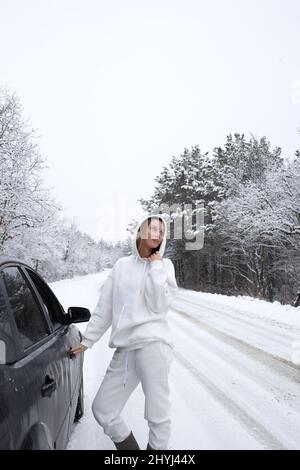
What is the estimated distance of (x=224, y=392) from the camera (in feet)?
16.1

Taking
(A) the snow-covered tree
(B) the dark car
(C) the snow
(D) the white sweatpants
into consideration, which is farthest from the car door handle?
(A) the snow-covered tree

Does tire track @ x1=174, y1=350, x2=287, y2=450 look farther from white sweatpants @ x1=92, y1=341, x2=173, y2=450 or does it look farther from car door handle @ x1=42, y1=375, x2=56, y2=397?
car door handle @ x1=42, y1=375, x2=56, y2=397

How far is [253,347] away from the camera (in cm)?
753

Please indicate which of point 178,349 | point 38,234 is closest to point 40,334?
point 178,349

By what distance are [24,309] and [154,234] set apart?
1.00 m

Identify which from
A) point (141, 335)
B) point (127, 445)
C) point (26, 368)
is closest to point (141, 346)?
point (141, 335)


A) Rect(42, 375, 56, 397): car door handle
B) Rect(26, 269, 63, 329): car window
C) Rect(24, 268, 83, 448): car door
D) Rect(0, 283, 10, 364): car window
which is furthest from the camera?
Rect(26, 269, 63, 329): car window

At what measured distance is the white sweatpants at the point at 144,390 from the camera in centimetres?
262

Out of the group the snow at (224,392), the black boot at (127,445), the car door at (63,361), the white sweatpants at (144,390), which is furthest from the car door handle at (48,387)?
the snow at (224,392)

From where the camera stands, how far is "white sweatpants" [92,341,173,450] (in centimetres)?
262

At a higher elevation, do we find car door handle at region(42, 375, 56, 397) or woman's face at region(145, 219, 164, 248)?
woman's face at region(145, 219, 164, 248)

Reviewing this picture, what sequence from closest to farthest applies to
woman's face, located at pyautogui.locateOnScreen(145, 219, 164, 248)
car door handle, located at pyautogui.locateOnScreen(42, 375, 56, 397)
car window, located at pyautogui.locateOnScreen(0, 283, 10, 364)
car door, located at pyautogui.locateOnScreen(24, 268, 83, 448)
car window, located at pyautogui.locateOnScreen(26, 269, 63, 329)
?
car window, located at pyautogui.locateOnScreen(0, 283, 10, 364), car door handle, located at pyautogui.locateOnScreen(42, 375, 56, 397), car door, located at pyautogui.locateOnScreen(24, 268, 83, 448), woman's face, located at pyautogui.locateOnScreen(145, 219, 164, 248), car window, located at pyautogui.locateOnScreen(26, 269, 63, 329)

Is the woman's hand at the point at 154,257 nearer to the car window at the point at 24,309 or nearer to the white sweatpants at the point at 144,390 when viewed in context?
the white sweatpants at the point at 144,390
